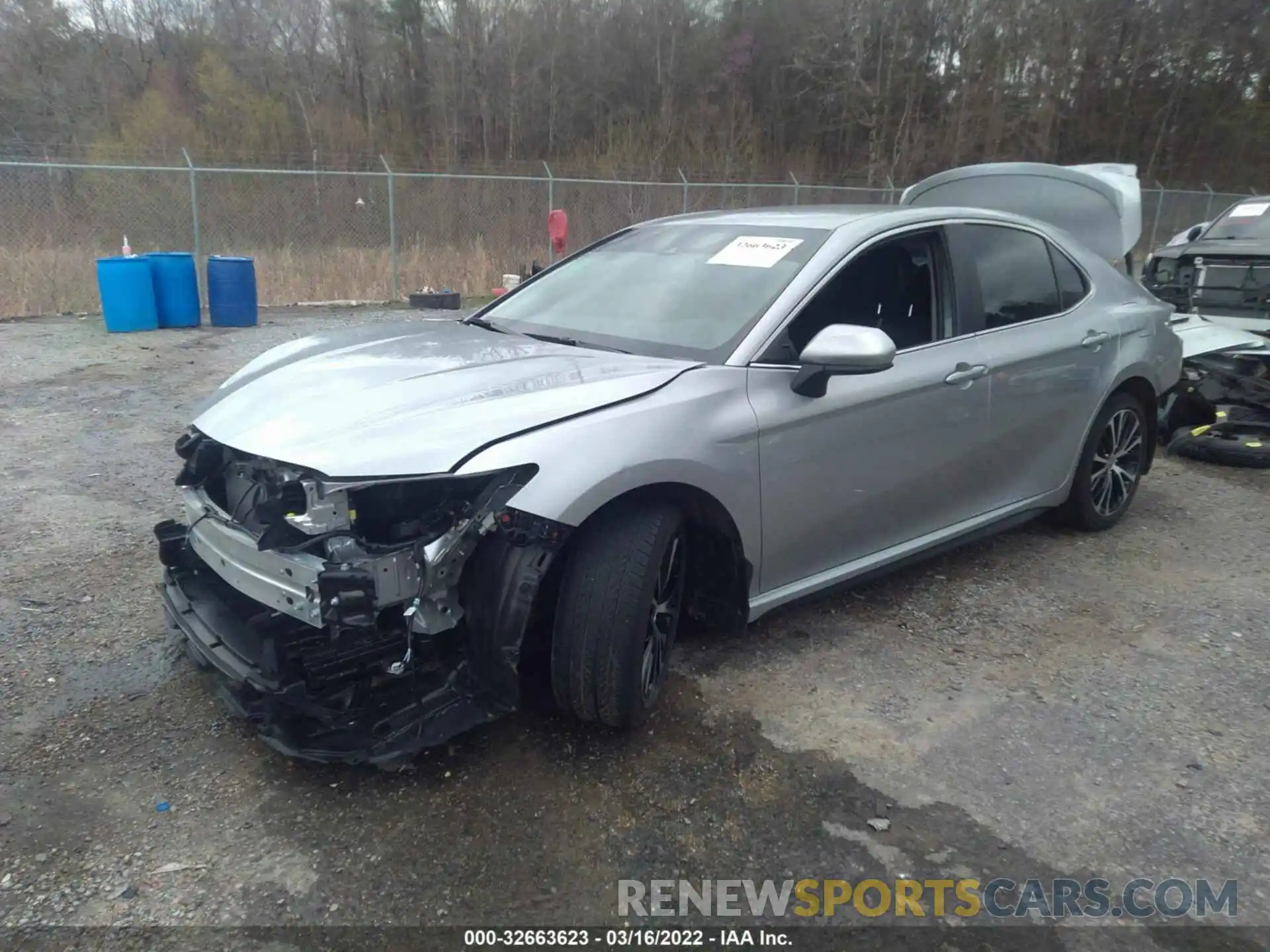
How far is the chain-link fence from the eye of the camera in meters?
14.5

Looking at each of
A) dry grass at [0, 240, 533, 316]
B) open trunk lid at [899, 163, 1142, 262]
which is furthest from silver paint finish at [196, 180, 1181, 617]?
dry grass at [0, 240, 533, 316]

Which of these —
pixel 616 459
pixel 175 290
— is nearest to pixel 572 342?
pixel 616 459

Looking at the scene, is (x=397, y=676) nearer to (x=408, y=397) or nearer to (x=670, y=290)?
(x=408, y=397)

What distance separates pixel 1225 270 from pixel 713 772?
6978 millimetres

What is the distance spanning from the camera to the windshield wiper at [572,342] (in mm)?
3301

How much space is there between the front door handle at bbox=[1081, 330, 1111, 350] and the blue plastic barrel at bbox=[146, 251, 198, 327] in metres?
10.3

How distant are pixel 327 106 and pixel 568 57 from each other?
25.5ft

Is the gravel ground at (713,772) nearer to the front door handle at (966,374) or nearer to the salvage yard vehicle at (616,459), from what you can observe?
the salvage yard vehicle at (616,459)

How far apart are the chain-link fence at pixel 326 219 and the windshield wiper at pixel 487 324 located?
11.2 meters

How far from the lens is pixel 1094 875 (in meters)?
2.40

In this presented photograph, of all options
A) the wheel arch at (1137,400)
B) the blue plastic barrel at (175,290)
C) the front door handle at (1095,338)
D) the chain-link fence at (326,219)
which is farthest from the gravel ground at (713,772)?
the chain-link fence at (326,219)

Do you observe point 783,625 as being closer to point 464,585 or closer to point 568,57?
point 464,585

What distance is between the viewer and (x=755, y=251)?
3.57 metres

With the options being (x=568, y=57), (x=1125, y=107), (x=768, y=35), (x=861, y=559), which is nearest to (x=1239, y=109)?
(x=1125, y=107)
